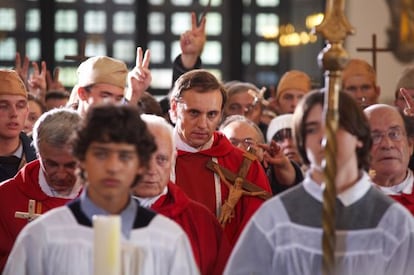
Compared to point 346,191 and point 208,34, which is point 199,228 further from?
point 208,34

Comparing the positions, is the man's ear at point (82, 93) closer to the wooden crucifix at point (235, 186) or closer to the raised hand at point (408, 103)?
the wooden crucifix at point (235, 186)

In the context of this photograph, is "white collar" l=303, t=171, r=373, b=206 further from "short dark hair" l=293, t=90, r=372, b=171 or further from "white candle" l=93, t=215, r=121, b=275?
"white candle" l=93, t=215, r=121, b=275

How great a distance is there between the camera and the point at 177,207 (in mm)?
6480

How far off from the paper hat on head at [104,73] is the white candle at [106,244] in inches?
139

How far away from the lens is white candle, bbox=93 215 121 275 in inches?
179

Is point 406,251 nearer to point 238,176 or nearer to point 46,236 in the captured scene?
point 46,236

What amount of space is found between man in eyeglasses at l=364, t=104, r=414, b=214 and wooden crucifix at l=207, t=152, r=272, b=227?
719mm

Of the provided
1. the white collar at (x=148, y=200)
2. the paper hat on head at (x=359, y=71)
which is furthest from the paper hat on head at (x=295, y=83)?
the white collar at (x=148, y=200)

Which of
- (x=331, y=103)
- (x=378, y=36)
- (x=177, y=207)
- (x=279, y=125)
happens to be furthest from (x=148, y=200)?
(x=378, y=36)

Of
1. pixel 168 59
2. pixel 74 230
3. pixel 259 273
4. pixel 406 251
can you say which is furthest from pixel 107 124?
pixel 168 59

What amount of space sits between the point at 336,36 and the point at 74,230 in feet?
3.93

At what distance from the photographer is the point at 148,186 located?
636 cm

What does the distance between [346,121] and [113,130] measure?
33.3 inches

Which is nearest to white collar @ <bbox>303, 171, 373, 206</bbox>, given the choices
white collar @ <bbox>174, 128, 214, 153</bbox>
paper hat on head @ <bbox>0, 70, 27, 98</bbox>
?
white collar @ <bbox>174, 128, 214, 153</bbox>
